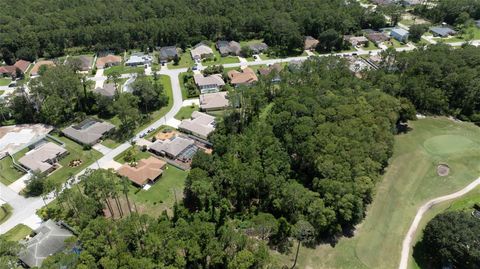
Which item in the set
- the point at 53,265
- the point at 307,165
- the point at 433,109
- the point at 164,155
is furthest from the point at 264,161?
the point at 433,109

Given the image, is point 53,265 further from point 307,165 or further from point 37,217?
point 307,165

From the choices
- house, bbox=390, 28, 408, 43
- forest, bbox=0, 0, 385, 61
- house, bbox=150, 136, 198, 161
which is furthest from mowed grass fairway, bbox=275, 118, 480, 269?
forest, bbox=0, 0, 385, 61

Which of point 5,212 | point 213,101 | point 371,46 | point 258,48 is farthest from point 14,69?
point 371,46

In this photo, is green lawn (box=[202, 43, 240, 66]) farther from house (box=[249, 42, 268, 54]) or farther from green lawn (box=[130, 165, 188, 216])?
green lawn (box=[130, 165, 188, 216])

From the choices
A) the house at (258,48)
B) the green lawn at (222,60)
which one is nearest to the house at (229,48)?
the green lawn at (222,60)

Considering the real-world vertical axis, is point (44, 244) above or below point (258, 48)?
below

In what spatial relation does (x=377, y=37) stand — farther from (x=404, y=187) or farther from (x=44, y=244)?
(x=44, y=244)

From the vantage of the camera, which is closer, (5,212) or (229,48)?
(5,212)
